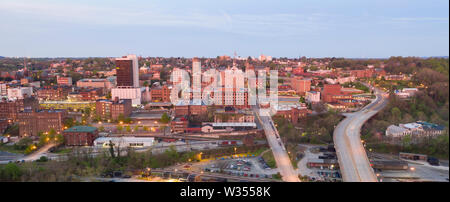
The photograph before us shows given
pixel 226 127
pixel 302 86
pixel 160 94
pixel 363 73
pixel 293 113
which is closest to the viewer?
pixel 226 127

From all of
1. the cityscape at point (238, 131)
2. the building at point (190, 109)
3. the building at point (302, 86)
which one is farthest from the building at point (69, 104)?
the building at point (302, 86)

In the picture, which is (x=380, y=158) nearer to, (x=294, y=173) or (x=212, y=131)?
(x=294, y=173)

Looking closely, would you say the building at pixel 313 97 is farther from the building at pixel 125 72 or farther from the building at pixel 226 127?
the building at pixel 125 72

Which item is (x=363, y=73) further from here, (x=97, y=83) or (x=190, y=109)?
(x=97, y=83)

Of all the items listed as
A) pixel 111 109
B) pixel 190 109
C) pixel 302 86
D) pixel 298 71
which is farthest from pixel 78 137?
pixel 298 71

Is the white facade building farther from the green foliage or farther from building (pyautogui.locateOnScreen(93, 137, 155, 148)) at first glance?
the green foliage
